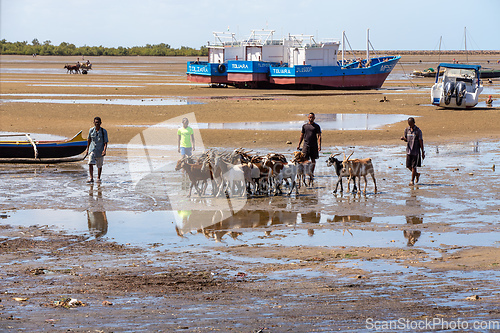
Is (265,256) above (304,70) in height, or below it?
below

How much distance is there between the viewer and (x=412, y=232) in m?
11.4

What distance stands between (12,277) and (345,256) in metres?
4.65

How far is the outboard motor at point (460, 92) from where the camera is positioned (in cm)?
3303

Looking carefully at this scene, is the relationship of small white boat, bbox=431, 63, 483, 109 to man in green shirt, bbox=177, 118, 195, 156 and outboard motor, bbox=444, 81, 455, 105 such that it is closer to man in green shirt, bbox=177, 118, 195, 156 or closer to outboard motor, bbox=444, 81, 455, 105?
outboard motor, bbox=444, 81, 455, 105

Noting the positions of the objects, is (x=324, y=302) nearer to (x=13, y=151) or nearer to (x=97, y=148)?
(x=97, y=148)

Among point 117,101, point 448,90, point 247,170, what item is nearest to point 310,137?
point 247,170

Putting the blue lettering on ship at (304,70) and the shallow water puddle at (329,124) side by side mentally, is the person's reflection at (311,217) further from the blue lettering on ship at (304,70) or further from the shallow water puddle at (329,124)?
the blue lettering on ship at (304,70)

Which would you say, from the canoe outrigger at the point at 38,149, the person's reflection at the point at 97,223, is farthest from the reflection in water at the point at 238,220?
the canoe outrigger at the point at 38,149

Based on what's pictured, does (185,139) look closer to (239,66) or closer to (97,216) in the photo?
(97,216)

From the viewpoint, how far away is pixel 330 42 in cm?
5375

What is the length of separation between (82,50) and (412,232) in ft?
503

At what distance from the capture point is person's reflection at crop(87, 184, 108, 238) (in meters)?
11.8

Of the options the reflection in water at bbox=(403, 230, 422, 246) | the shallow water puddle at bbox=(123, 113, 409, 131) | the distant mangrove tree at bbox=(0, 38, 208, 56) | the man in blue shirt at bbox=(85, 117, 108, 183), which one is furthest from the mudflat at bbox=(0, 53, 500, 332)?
the distant mangrove tree at bbox=(0, 38, 208, 56)

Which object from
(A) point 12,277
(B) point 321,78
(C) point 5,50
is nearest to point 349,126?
(A) point 12,277
